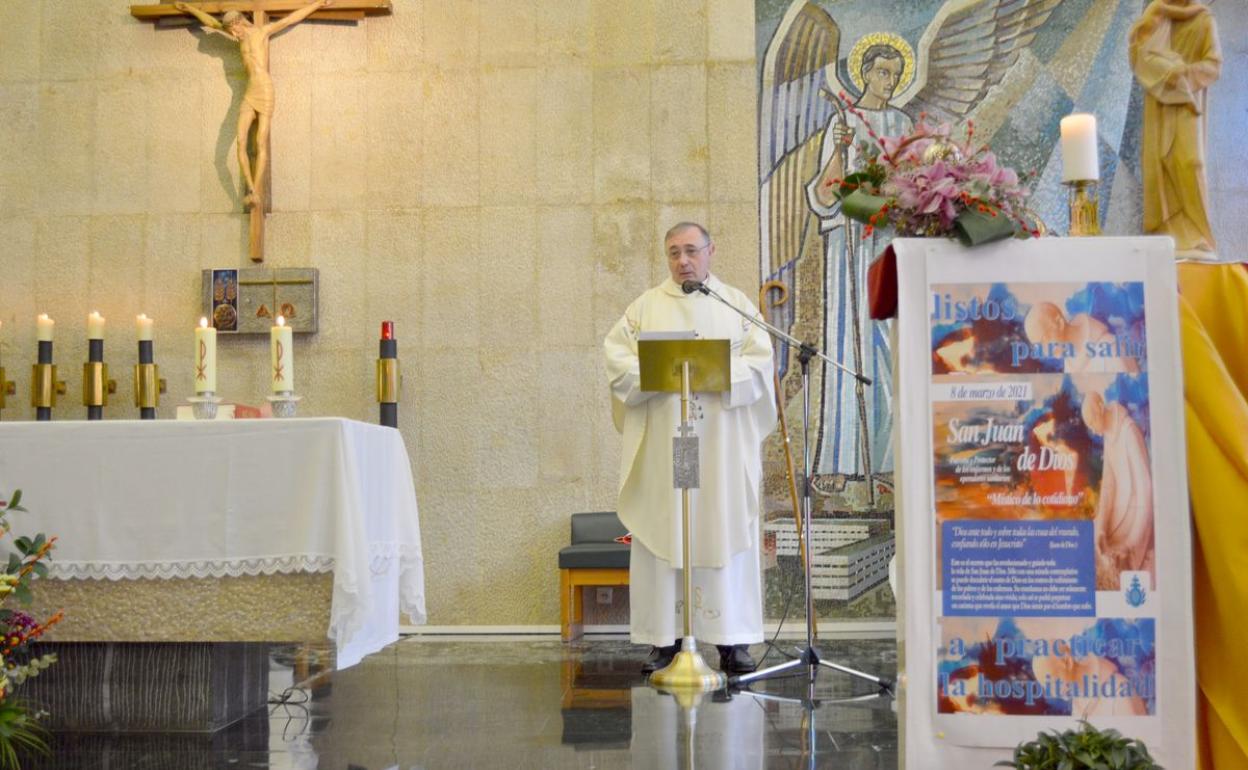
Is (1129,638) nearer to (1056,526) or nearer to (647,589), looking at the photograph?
(1056,526)

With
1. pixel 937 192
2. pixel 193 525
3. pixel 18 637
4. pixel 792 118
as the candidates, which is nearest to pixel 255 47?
pixel 792 118

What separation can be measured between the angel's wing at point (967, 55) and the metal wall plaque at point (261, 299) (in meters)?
3.82

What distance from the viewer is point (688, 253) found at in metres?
5.71

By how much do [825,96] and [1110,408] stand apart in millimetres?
5320

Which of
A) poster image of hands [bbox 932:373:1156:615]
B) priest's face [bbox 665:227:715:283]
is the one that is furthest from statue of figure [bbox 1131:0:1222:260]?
priest's face [bbox 665:227:715:283]

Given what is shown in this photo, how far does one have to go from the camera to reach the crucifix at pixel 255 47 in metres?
7.70

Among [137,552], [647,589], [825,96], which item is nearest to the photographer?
[137,552]

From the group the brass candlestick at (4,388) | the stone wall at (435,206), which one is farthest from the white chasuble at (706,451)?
the brass candlestick at (4,388)

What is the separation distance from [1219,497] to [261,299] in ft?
20.4

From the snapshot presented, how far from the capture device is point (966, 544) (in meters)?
2.60

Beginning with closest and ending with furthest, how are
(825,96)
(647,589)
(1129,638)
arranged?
1. (1129,638)
2. (647,589)
3. (825,96)

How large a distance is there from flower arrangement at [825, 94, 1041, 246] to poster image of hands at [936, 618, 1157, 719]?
0.83 meters

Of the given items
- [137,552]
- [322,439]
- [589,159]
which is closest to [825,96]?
[589,159]

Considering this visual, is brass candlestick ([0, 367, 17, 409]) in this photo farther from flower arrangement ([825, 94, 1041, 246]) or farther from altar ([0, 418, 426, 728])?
flower arrangement ([825, 94, 1041, 246])
